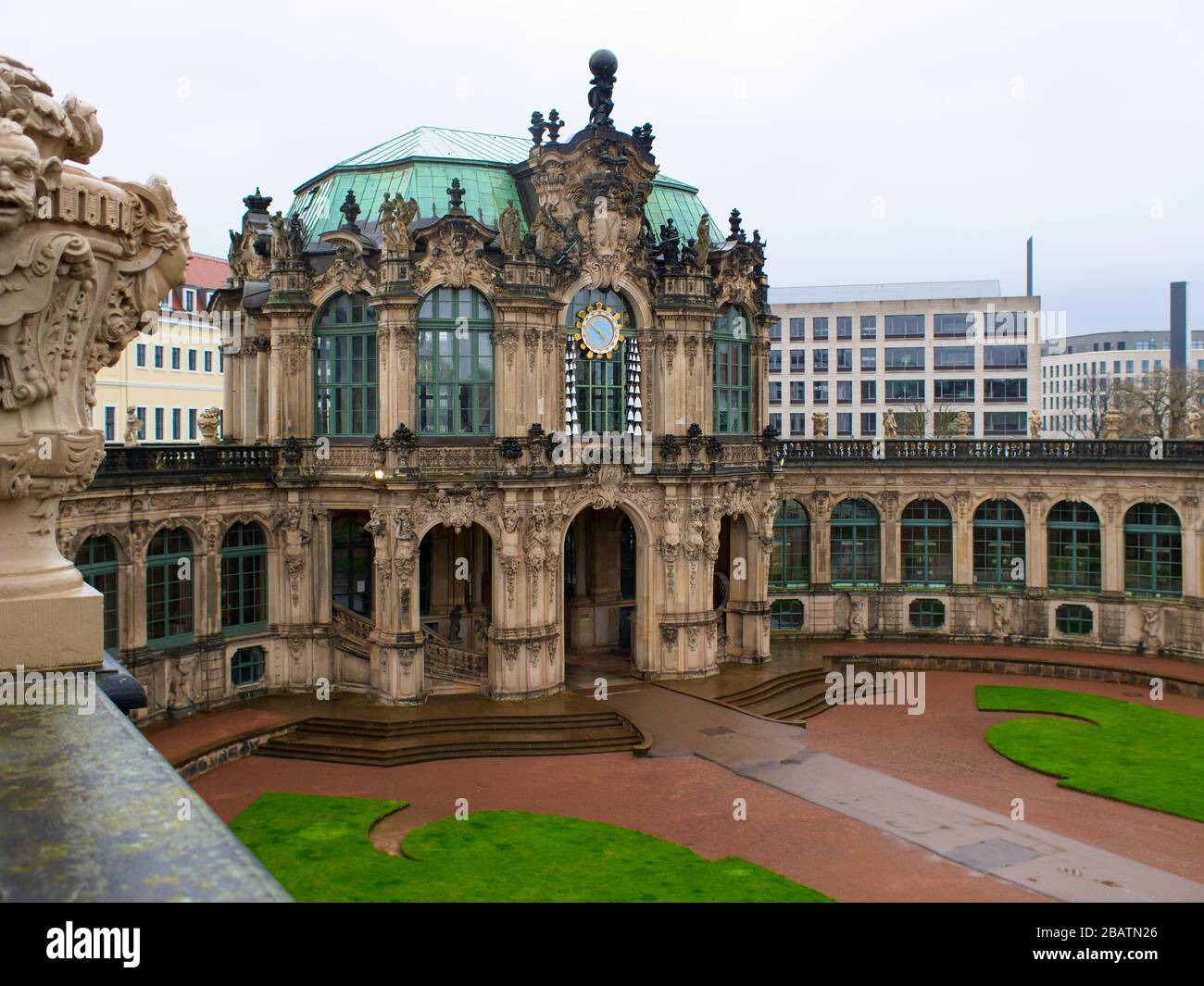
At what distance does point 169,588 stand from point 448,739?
10260mm

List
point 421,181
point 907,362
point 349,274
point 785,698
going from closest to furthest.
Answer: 1. point 349,274
2. point 785,698
3. point 421,181
4. point 907,362

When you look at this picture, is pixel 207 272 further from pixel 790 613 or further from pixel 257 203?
pixel 790 613

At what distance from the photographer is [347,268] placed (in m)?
38.2

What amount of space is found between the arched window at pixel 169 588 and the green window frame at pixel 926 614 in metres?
30.4

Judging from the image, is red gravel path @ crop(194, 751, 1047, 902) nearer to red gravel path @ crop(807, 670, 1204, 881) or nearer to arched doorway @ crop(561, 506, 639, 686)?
red gravel path @ crop(807, 670, 1204, 881)

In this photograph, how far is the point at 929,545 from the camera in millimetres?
50312

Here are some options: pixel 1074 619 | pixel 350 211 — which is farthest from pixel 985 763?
pixel 350 211

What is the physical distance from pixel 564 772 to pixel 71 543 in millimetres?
15278

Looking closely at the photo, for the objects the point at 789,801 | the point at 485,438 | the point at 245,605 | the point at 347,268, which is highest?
the point at 347,268

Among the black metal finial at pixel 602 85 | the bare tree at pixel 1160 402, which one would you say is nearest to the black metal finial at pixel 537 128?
the black metal finial at pixel 602 85

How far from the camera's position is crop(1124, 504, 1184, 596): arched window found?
4662 cm
